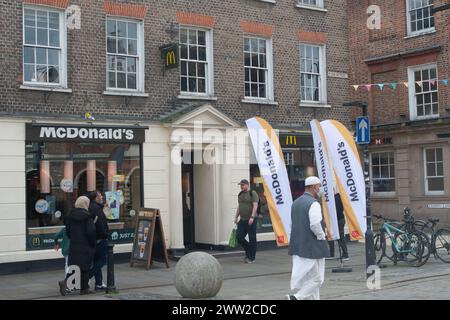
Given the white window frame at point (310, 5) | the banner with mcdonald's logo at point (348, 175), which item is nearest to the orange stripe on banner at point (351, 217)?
the banner with mcdonald's logo at point (348, 175)

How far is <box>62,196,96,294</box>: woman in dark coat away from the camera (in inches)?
450

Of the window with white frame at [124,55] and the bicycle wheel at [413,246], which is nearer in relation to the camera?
the bicycle wheel at [413,246]

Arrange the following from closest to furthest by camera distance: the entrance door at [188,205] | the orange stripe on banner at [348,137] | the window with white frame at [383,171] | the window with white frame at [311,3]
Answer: the orange stripe on banner at [348,137], the entrance door at [188,205], the window with white frame at [311,3], the window with white frame at [383,171]

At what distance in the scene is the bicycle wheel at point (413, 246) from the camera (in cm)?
1442

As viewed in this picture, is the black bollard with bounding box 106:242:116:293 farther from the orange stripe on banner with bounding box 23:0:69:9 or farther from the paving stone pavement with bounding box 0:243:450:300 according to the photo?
the orange stripe on banner with bounding box 23:0:69:9

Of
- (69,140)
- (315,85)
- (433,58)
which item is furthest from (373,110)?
(69,140)

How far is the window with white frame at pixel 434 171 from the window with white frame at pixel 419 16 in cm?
487

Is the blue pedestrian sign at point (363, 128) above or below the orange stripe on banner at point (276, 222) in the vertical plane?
above

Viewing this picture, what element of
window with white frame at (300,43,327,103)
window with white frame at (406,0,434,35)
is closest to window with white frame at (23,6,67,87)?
window with white frame at (300,43,327,103)

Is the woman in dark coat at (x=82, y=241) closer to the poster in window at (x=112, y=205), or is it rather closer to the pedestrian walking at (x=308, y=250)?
the pedestrian walking at (x=308, y=250)

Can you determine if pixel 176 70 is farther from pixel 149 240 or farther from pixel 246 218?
pixel 149 240

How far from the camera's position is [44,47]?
1541cm

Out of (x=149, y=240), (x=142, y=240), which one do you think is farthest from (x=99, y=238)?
(x=142, y=240)

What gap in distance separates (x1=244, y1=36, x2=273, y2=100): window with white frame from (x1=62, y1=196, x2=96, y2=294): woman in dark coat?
8.54 metres
